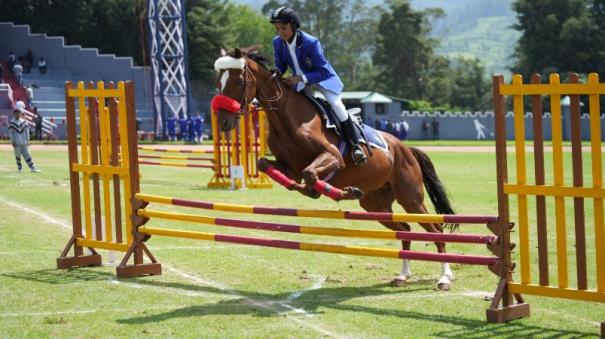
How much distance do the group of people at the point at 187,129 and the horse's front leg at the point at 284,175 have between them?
44.6 m

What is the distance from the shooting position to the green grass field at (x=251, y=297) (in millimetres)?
8055

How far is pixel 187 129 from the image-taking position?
182 ft

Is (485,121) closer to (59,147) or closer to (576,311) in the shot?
(59,147)

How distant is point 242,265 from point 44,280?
2.42 m

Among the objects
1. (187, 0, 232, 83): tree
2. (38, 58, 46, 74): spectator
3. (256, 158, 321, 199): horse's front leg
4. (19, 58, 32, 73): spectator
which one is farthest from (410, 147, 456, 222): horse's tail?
(187, 0, 232, 83): tree

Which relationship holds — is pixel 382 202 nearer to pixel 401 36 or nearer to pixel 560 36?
pixel 560 36

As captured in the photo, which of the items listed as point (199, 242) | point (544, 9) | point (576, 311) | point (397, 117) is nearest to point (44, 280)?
point (199, 242)

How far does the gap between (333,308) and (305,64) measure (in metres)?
2.74

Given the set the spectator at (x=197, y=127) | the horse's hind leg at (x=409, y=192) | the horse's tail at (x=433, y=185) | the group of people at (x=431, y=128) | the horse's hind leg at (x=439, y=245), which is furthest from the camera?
the group of people at (x=431, y=128)

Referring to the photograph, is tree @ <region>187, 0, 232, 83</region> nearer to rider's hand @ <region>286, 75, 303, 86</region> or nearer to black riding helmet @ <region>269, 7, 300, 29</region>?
black riding helmet @ <region>269, 7, 300, 29</region>

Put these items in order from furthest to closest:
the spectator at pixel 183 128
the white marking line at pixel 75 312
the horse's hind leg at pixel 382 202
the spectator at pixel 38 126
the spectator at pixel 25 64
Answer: the spectator at pixel 25 64, the spectator at pixel 183 128, the spectator at pixel 38 126, the horse's hind leg at pixel 382 202, the white marking line at pixel 75 312

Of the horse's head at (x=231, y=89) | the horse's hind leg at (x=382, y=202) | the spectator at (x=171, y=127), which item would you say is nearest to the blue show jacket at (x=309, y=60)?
the horse's head at (x=231, y=89)

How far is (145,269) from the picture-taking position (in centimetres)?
1102

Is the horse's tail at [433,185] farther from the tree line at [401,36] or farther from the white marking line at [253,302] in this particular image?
the tree line at [401,36]
